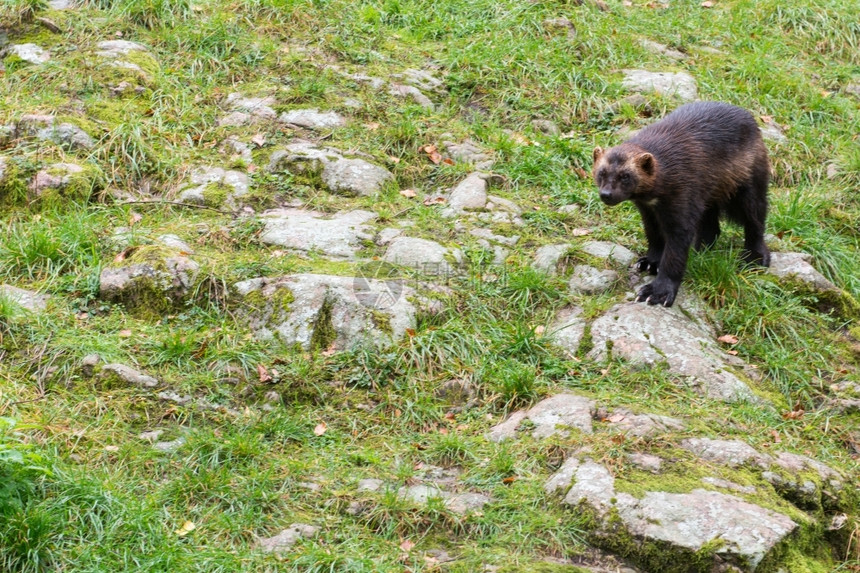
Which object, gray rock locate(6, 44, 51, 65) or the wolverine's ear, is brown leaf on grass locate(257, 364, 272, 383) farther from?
gray rock locate(6, 44, 51, 65)

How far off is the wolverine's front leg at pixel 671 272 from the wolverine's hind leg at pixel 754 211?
0.76 metres

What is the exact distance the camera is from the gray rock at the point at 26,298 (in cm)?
576

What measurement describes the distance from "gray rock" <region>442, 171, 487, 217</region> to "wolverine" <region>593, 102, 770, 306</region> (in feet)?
3.89

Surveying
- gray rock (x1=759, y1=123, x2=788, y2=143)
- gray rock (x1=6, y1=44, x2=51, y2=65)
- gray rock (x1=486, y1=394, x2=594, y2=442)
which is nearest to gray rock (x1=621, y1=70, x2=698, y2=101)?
gray rock (x1=759, y1=123, x2=788, y2=143)

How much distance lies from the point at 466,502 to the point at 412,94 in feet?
14.9

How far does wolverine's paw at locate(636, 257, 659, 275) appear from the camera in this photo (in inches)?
257

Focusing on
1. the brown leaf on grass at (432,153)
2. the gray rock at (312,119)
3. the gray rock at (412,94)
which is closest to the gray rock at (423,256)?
the brown leaf on grass at (432,153)

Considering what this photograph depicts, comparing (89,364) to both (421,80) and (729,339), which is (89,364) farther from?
(421,80)

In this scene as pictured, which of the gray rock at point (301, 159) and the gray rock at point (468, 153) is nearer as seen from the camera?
the gray rock at point (301, 159)

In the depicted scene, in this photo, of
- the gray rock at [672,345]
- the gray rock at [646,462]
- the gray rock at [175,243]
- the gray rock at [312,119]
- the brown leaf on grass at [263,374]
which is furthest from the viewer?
the gray rock at [312,119]

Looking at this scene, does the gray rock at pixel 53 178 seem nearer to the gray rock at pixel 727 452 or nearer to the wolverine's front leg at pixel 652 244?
the wolverine's front leg at pixel 652 244

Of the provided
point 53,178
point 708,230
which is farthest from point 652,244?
point 53,178

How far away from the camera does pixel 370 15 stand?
915 cm

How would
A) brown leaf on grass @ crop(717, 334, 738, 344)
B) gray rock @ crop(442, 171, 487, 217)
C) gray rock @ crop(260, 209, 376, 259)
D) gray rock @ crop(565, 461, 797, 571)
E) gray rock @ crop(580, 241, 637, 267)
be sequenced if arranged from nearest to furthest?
gray rock @ crop(565, 461, 797, 571), brown leaf on grass @ crop(717, 334, 738, 344), gray rock @ crop(260, 209, 376, 259), gray rock @ crop(580, 241, 637, 267), gray rock @ crop(442, 171, 487, 217)
